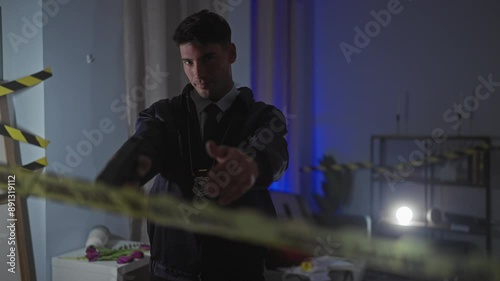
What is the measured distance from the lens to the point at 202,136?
914 mm

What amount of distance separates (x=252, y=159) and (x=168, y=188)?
1.05 ft

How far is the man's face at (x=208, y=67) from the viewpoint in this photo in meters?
0.86

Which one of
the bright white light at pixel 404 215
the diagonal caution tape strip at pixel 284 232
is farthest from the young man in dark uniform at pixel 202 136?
the bright white light at pixel 404 215

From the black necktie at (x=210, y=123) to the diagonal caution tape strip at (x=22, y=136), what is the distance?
1.02m

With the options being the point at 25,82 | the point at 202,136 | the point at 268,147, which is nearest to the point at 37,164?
the point at 25,82

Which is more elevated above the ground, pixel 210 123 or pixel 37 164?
pixel 210 123

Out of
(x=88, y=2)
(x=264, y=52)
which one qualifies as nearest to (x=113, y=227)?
(x=88, y=2)

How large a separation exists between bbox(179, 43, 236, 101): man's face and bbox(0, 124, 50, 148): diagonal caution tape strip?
40.1 inches

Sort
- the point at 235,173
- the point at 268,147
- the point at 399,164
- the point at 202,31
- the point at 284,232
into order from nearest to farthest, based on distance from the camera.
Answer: the point at 284,232
the point at 235,173
the point at 268,147
the point at 202,31
the point at 399,164

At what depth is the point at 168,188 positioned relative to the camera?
0.91m

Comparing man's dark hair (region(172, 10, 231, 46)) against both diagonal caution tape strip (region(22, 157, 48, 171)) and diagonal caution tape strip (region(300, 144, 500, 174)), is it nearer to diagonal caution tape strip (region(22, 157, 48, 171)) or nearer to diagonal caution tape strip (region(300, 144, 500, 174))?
diagonal caution tape strip (region(22, 157, 48, 171))

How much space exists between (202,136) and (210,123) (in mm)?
34

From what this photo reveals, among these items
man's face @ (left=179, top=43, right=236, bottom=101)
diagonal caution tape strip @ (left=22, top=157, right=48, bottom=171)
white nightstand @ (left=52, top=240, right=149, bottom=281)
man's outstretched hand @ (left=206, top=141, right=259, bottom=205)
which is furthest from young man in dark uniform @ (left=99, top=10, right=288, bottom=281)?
diagonal caution tape strip @ (left=22, top=157, right=48, bottom=171)

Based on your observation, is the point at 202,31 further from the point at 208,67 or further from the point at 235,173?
the point at 235,173
